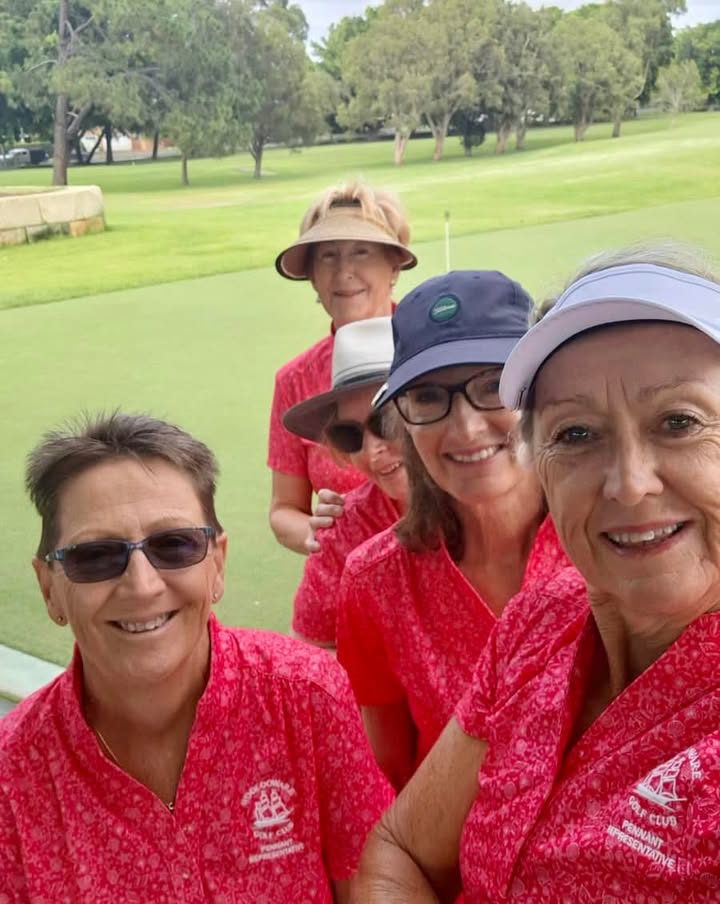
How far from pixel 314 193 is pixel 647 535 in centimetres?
393

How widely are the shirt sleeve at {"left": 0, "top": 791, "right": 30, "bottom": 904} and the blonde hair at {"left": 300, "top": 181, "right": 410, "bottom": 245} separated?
5.95 feet

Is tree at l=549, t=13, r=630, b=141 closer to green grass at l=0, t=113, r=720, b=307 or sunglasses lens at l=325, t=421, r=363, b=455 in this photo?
green grass at l=0, t=113, r=720, b=307

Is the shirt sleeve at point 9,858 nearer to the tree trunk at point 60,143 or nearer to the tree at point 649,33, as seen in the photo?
the tree at point 649,33

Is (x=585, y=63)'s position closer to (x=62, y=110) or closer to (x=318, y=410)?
(x=318, y=410)

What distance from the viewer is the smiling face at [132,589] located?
57.7 inches

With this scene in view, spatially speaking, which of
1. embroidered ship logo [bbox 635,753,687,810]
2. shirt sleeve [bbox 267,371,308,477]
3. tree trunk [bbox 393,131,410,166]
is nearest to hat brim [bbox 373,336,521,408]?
embroidered ship logo [bbox 635,753,687,810]

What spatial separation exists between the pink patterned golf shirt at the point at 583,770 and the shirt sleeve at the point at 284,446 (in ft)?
4.97

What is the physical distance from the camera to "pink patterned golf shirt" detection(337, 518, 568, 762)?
1681mm

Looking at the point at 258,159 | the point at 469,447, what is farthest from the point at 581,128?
the point at 469,447

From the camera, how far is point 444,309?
1.67 metres

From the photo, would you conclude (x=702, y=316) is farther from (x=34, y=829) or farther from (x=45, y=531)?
(x=34, y=829)

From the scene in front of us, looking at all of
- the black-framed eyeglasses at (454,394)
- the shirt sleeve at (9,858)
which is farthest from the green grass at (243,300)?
the shirt sleeve at (9,858)

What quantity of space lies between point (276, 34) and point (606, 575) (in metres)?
4.68

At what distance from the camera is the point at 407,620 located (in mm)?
1702
